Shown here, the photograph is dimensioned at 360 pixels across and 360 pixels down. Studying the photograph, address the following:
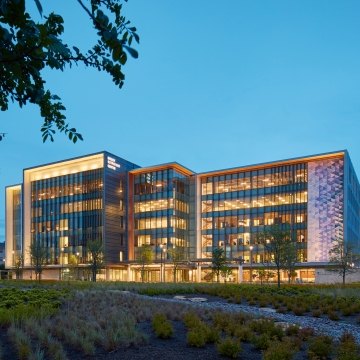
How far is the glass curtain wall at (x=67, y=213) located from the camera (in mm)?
81375

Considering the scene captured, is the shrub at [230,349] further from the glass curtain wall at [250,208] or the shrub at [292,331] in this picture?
the glass curtain wall at [250,208]

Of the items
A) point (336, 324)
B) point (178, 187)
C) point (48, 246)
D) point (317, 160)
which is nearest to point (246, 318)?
point (336, 324)

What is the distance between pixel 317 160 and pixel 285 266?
2671cm

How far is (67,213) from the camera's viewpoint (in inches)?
3364

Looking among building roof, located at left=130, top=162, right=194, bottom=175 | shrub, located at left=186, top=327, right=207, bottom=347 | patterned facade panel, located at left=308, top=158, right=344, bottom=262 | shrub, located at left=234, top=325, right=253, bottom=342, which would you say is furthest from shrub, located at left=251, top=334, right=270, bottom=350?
building roof, located at left=130, top=162, right=194, bottom=175

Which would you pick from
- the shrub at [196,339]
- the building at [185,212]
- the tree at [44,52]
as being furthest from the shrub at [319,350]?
the building at [185,212]

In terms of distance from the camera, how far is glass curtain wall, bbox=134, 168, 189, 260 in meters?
79.9

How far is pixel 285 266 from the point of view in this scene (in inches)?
2053

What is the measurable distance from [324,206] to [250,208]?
13.0m

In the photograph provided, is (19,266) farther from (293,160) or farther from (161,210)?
(293,160)

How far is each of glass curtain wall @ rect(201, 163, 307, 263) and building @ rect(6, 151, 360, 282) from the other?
0.17 meters

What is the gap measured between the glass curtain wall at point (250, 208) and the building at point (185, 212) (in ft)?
0.56

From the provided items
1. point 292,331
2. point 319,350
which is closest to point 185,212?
point 292,331

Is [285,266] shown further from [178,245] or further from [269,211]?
[178,245]
